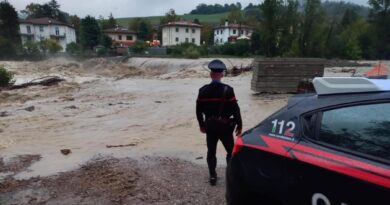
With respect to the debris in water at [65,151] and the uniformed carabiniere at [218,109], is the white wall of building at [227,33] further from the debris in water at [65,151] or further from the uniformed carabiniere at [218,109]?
the uniformed carabiniere at [218,109]

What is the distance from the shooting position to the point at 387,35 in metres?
56.8

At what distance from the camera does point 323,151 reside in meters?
2.38

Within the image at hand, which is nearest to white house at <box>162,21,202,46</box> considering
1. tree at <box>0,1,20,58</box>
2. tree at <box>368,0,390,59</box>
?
tree at <box>0,1,20,58</box>

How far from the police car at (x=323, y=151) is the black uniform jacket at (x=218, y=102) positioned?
6.36 feet

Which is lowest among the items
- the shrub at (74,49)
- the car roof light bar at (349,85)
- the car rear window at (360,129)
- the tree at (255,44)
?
the shrub at (74,49)

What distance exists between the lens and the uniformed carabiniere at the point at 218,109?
4863mm

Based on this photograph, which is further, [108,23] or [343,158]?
[108,23]

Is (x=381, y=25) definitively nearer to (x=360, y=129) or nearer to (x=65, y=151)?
(x=65, y=151)

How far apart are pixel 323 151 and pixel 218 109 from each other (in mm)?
2600

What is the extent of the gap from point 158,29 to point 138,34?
7463 millimetres

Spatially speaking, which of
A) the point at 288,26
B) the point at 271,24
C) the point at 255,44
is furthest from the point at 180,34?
the point at 271,24

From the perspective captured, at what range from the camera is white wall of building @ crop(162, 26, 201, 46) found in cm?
8775

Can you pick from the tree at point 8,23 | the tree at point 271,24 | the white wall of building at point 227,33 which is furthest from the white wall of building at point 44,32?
the tree at point 271,24

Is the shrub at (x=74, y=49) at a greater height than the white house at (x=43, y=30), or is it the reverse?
the white house at (x=43, y=30)
